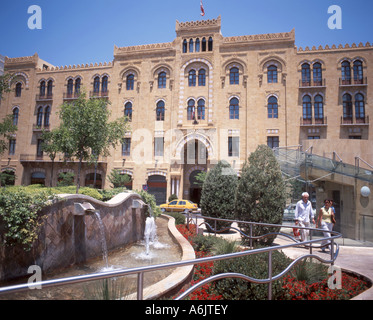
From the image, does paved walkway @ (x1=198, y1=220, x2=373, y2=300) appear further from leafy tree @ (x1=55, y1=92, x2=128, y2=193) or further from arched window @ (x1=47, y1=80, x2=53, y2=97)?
arched window @ (x1=47, y1=80, x2=53, y2=97)

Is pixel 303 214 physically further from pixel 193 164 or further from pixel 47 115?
pixel 47 115

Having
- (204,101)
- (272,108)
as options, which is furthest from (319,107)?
(204,101)

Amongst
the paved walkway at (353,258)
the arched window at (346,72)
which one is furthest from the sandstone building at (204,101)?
the paved walkway at (353,258)

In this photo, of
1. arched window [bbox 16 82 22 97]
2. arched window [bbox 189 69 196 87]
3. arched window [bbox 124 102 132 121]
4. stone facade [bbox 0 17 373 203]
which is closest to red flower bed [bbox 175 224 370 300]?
stone facade [bbox 0 17 373 203]

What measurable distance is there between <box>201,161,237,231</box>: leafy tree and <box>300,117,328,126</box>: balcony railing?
1555cm

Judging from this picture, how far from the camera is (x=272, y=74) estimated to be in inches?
1019

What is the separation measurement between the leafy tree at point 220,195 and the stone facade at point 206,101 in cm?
1314

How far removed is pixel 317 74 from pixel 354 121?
Answer: 5548 millimetres

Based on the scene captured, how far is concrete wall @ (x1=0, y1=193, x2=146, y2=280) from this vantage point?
5223 millimetres

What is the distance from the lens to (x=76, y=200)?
668 centimetres

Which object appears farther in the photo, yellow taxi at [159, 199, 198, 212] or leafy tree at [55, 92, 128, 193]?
yellow taxi at [159, 199, 198, 212]

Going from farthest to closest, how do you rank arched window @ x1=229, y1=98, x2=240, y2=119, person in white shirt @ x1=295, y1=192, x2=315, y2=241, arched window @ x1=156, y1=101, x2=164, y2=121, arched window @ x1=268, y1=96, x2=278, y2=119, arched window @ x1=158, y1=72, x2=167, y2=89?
arched window @ x1=158, y1=72, x2=167, y2=89 → arched window @ x1=156, y1=101, x2=164, y2=121 → arched window @ x1=229, y1=98, x2=240, y2=119 → arched window @ x1=268, y1=96, x2=278, y2=119 → person in white shirt @ x1=295, y1=192, x2=315, y2=241
